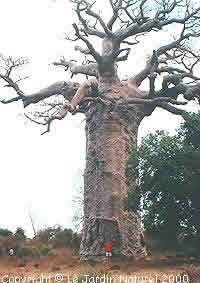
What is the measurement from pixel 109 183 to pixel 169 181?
9.51ft

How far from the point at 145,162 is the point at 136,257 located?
2.90m

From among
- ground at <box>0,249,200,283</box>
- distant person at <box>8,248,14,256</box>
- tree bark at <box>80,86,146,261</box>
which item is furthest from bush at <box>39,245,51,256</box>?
tree bark at <box>80,86,146,261</box>

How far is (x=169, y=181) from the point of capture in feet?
32.0

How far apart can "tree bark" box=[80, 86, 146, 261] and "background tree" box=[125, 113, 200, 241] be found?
1548 millimetres

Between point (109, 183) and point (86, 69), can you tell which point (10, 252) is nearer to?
point (109, 183)

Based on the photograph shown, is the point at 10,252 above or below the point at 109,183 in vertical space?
below

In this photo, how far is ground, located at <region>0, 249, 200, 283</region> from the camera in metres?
8.20

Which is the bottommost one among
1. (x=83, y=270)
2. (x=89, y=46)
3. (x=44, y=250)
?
(x=83, y=270)

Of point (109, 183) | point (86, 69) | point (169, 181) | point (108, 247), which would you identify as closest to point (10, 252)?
point (108, 247)

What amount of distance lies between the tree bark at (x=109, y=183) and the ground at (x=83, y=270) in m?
0.64

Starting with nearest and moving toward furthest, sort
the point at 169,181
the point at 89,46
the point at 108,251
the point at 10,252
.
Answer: the point at 169,181 → the point at 108,251 → the point at 89,46 → the point at 10,252

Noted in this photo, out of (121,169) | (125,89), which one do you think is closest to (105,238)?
(121,169)

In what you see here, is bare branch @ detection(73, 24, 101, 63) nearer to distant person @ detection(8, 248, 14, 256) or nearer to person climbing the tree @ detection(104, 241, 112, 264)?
person climbing the tree @ detection(104, 241, 112, 264)

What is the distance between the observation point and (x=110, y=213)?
12227 mm
